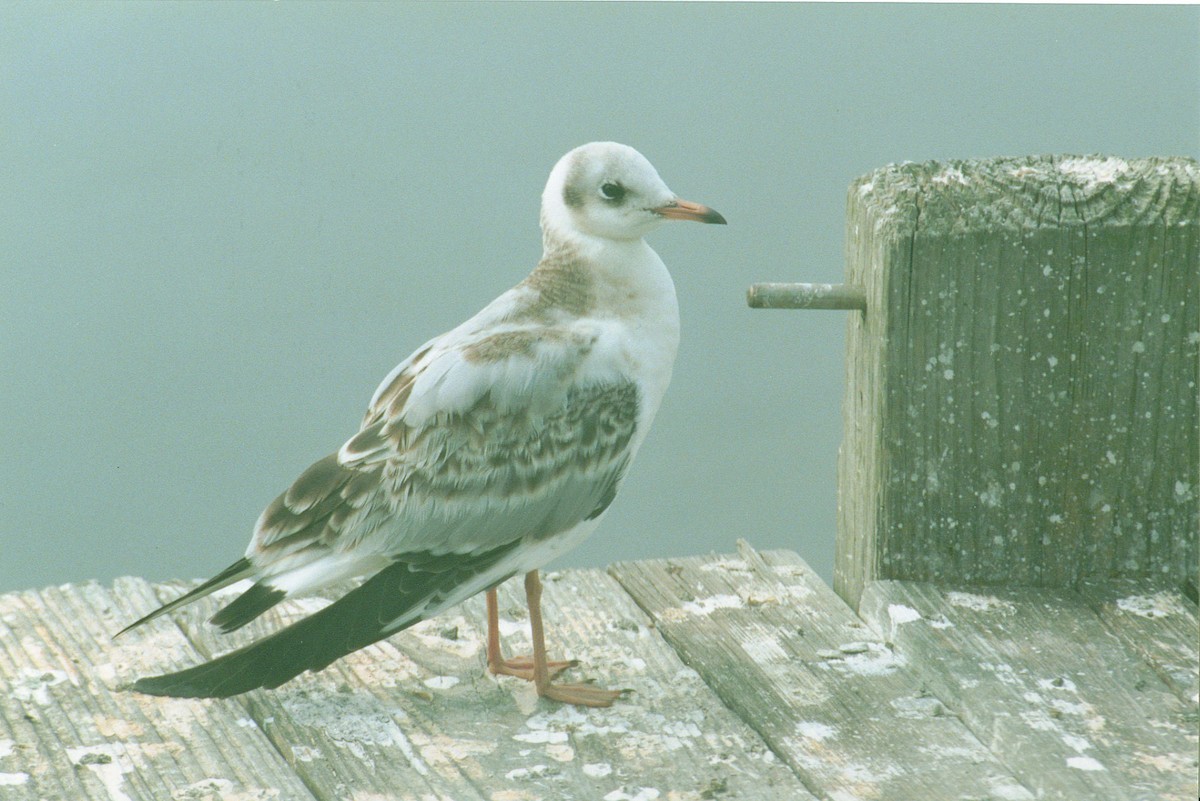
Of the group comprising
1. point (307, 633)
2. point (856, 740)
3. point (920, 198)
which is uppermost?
point (920, 198)

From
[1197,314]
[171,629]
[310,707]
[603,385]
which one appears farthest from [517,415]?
[1197,314]

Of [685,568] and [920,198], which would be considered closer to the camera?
[920,198]

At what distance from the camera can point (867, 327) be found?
12.4ft

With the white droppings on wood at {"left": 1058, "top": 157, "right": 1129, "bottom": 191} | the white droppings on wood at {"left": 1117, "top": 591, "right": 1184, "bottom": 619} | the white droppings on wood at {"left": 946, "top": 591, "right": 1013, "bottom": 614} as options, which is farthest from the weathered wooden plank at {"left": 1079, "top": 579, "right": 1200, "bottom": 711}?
the white droppings on wood at {"left": 1058, "top": 157, "right": 1129, "bottom": 191}

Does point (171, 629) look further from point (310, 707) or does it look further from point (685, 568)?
point (685, 568)

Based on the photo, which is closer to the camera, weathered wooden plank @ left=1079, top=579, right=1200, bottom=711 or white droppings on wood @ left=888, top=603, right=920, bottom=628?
weathered wooden plank @ left=1079, top=579, right=1200, bottom=711

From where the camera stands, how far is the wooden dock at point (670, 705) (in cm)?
304

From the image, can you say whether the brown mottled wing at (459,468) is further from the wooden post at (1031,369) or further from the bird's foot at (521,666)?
the wooden post at (1031,369)

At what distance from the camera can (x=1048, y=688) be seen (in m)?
3.34

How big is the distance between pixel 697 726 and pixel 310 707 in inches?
32.2

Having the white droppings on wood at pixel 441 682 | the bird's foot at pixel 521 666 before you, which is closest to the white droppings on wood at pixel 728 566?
the bird's foot at pixel 521 666

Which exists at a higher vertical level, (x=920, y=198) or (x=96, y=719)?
(x=920, y=198)

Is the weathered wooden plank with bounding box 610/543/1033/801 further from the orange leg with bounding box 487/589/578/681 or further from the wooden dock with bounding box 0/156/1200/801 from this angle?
the orange leg with bounding box 487/589/578/681

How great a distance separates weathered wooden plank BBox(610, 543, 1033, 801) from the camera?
3.06 m
